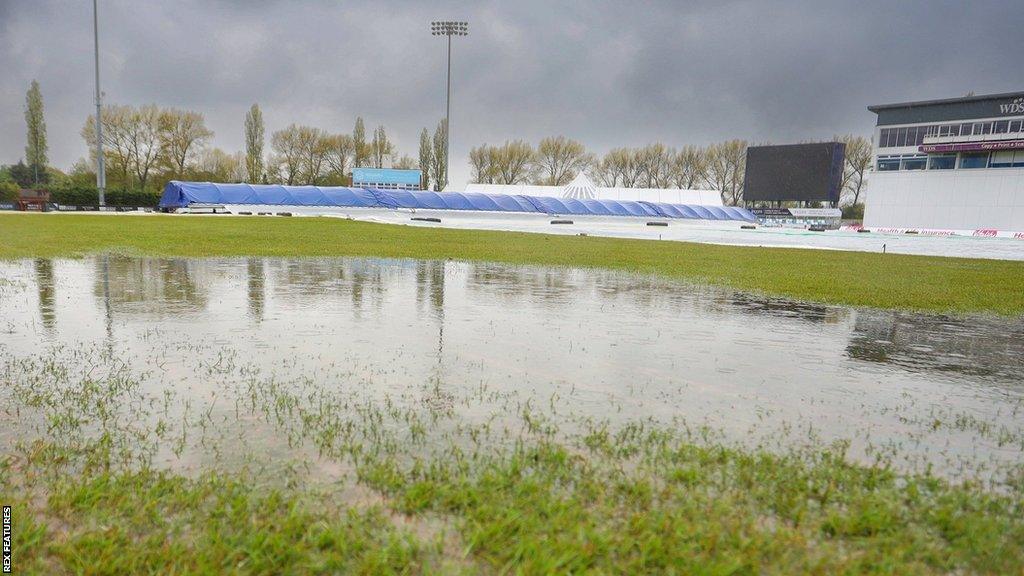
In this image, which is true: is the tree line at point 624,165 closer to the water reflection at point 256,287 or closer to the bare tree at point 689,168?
the bare tree at point 689,168

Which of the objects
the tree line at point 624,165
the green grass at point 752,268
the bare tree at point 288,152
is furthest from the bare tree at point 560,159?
the green grass at point 752,268

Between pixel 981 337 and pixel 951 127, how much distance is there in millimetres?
67015

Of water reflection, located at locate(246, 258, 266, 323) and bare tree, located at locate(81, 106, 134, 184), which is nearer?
water reflection, located at locate(246, 258, 266, 323)

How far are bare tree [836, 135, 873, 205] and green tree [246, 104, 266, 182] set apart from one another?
84.9m

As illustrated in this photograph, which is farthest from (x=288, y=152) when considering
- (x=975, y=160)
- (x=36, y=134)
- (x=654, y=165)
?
(x=975, y=160)

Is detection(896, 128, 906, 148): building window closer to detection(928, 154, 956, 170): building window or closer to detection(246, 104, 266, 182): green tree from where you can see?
detection(928, 154, 956, 170): building window

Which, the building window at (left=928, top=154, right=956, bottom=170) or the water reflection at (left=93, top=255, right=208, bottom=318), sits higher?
the building window at (left=928, top=154, right=956, bottom=170)

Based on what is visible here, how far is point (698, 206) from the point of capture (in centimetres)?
7312

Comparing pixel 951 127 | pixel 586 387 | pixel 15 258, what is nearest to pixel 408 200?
pixel 15 258

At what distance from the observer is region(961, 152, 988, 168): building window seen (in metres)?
56.8

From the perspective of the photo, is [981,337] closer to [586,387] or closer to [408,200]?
[586,387]

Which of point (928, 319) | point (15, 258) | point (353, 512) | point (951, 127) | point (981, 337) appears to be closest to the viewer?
point (353, 512)

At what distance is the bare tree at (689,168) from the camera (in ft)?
332

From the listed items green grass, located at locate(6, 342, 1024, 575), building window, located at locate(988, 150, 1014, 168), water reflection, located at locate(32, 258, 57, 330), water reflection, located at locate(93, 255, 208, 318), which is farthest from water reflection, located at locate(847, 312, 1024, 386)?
building window, located at locate(988, 150, 1014, 168)
